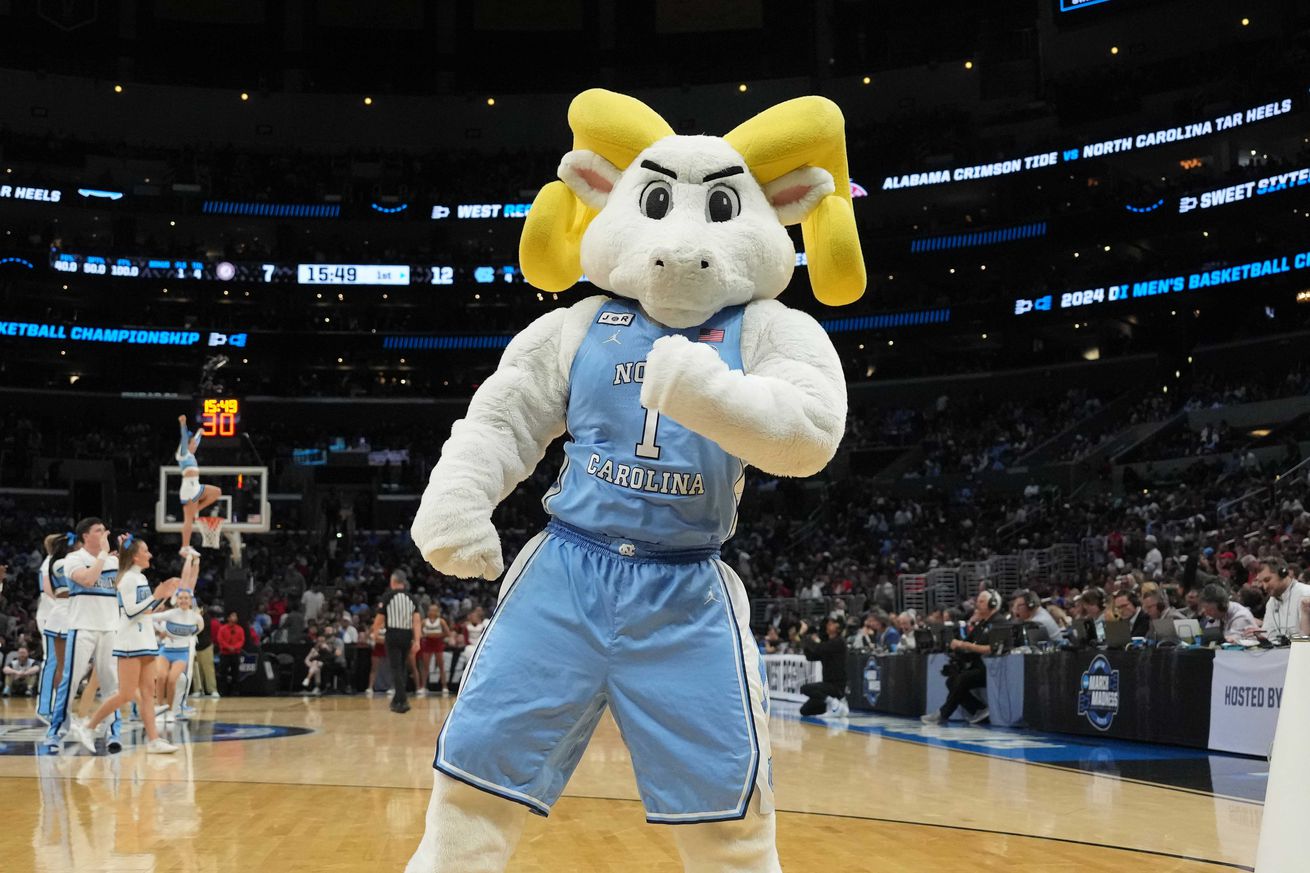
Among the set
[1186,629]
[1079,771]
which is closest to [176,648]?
[1079,771]

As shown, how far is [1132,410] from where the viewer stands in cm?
3158

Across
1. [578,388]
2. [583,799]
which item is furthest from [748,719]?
[583,799]

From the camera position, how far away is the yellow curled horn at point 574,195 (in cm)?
372

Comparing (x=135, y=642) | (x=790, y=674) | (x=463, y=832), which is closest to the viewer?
(x=463, y=832)

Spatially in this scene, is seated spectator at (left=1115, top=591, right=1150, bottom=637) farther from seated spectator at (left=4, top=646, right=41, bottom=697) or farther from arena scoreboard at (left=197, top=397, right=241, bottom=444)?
arena scoreboard at (left=197, top=397, right=241, bottom=444)

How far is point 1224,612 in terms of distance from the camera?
1063 centimetres

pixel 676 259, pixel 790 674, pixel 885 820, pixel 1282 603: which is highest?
pixel 676 259

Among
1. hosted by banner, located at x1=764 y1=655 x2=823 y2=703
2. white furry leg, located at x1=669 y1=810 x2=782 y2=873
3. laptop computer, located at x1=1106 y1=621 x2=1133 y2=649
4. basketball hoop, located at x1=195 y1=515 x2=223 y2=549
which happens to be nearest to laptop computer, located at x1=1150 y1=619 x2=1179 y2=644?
laptop computer, located at x1=1106 y1=621 x2=1133 y2=649

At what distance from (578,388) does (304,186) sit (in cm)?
3831

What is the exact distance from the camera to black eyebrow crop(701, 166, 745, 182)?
356 centimetres

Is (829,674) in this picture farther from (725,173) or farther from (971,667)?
(725,173)

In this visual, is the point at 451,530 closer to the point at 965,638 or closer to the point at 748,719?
the point at 748,719

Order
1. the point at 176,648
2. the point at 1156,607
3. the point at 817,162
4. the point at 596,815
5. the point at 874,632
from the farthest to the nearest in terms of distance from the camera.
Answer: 1. the point at 874,632
2. the point at 176,648
3. the point at 1156,607
4. the point at 596,815
5. the point at 817,162

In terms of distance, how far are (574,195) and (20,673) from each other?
1787cm
